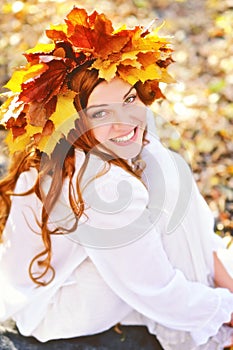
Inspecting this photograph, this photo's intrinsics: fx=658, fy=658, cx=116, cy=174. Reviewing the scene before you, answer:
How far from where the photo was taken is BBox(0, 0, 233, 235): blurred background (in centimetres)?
281

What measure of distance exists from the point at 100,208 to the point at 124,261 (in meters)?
0.17

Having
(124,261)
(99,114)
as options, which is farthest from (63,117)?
(124,261)

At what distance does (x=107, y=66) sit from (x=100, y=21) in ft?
0.34

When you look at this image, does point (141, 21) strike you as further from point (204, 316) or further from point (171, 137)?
point (204, 316)

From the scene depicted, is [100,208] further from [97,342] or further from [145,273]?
[97,342]

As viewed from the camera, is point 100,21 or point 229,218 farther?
point 229,218

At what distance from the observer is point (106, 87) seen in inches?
62.6

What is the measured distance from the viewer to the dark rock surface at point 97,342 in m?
2.05

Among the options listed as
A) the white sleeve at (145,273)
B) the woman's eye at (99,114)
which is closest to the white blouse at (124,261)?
the white sleeve at (145,273)

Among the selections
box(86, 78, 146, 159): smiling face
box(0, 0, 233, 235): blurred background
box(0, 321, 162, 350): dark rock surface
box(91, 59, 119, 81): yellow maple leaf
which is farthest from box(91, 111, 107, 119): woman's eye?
box(0, 0, 233, 235): blurred background

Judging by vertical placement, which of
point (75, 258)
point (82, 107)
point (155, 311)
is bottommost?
point (155, 311)

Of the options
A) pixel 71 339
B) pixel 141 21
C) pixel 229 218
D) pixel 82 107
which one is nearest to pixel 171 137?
pixel 229 218

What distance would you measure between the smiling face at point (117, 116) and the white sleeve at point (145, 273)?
77mm

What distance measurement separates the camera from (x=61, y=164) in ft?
5.54
